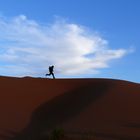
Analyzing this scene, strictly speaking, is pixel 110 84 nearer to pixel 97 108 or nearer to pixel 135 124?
pixel 97 108

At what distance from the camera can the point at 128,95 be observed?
26656 mm

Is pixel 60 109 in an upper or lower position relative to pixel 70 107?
lower

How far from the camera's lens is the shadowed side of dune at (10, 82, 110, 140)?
2239cm

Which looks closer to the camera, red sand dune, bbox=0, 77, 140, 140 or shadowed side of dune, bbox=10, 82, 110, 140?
red sand dune, bbox=0, 77, 140, 140

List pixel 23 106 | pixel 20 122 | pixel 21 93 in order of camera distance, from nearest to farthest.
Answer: pixel 20 122 < pixel 23 106 < pixel 21 93

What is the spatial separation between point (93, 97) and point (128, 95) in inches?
68.7

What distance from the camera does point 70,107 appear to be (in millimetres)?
26094

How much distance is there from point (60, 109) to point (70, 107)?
523 mm

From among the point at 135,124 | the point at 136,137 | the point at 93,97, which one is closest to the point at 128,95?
the point at 93,97

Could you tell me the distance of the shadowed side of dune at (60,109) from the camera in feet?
73.5

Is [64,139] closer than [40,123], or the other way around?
[64,139]

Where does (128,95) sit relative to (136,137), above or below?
above

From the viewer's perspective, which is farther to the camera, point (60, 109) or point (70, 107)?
point (70, 107)

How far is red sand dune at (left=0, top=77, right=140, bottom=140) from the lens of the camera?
21.5 m
